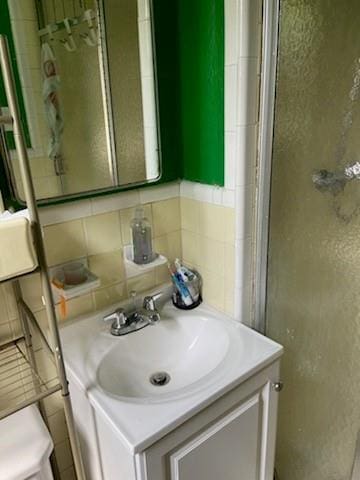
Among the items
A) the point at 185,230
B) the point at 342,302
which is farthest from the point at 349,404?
the point at 185,230

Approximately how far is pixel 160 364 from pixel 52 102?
858 mm

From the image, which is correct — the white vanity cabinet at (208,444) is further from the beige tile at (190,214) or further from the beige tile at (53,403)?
the beige tile at (190,214)

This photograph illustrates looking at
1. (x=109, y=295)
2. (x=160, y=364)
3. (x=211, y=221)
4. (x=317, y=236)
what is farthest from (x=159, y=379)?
(x=317, y=236)

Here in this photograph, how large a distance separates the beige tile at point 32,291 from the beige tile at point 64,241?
0.23 ft

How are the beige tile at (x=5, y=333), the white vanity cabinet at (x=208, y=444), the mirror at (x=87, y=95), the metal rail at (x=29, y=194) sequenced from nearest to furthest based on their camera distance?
the metal rail at (x=29, y=194) < the white vanity cabinet at (x=208, y=444) < the mirror at (x=87, y=95) < the beige tile at (x=5, y=333)

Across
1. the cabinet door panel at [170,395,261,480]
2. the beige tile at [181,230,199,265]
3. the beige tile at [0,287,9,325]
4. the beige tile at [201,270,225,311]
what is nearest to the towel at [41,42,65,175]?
the beige tile at [0,287,9,325]

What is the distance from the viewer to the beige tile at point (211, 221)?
4.03ft

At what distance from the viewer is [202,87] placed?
45.2 inches

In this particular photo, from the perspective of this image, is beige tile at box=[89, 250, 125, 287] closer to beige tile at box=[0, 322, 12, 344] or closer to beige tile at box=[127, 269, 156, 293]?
beige tile at box=[127, 269, 156, 293]

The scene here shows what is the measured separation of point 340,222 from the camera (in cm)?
114

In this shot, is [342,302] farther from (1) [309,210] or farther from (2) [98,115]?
(2) [98,115]

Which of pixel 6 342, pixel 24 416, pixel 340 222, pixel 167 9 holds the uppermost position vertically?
pixel 167 9

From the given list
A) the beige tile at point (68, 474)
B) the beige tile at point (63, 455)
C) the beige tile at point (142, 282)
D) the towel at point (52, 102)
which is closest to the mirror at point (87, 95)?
the towel at point (52, 102)

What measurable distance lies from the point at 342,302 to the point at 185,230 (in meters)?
0.58
